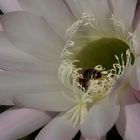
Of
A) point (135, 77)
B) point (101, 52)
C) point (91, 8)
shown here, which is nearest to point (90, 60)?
point (101, 52)

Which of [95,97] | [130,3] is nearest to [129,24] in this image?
[130,3]

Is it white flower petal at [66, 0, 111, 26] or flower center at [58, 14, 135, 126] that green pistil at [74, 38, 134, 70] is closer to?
flower center at [58, 14, 135, 126]

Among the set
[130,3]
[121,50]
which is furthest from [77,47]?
[130,3]

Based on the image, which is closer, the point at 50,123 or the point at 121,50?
the point at 50,123

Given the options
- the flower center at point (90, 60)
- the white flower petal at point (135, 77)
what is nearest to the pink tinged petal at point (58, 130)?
the flower center at point (90, 60)

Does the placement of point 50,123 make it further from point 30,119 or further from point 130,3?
point 130,3

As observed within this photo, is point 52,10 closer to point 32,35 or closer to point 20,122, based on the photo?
point 32,35

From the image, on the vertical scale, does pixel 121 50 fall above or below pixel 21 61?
below

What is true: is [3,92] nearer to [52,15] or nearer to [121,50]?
[52,15]
